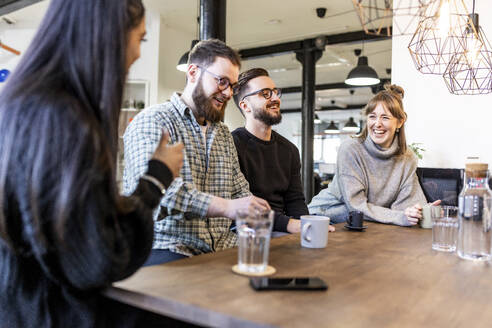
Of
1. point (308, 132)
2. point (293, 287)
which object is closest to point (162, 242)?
point (293, 287)

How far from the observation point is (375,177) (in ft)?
7.31

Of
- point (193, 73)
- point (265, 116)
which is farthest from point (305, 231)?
point (265, 116)

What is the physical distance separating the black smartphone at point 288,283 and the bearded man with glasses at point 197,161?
0.32 m

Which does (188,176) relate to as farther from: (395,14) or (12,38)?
(12,38)

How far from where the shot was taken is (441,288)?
91cm

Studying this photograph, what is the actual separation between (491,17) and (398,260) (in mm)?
3021

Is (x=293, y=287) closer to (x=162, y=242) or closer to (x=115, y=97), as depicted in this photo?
(x=115, y=97)

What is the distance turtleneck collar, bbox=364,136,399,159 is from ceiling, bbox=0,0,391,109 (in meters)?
3.60

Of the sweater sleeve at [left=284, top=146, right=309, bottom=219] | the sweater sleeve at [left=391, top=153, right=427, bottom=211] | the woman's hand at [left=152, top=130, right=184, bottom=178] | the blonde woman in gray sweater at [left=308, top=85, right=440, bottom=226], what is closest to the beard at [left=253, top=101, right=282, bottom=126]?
the sweater sleeve at [left=284, top=146, right=309, bottom=219]

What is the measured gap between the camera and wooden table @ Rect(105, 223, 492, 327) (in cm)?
71

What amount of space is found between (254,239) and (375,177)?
1.41 meters

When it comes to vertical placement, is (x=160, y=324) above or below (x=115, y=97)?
below

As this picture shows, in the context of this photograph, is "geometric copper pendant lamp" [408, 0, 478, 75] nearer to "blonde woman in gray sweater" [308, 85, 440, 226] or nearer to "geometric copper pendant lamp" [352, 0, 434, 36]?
"geometric copper pendant lamp" [352, 0, 434, 36]

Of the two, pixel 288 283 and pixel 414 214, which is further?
pixel 414 214
